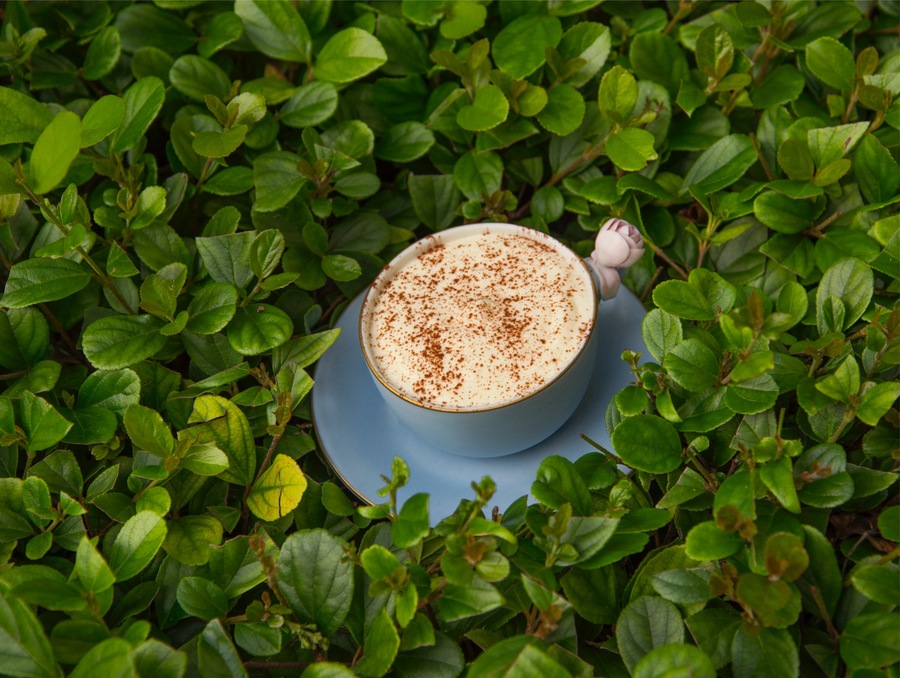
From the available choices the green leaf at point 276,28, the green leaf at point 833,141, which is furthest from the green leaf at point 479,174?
the green leaf at point 833,141

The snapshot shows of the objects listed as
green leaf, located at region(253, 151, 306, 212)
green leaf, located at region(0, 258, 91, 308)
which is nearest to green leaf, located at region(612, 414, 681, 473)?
green leaf, located at region(253, 151, 306, 212)

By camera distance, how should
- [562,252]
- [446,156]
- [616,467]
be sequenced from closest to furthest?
[616,467] < [562,252] < [446,156]

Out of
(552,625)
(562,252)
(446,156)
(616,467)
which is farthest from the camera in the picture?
(446,156)

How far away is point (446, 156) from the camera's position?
3.42 ft

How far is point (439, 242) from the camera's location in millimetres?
929

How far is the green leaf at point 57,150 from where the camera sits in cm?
74

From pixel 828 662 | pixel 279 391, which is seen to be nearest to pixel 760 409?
pixel 828 662

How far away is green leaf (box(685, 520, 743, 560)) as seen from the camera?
63 cm

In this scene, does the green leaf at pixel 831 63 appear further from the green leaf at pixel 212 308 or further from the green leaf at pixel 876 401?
the green leaf at pixel 212 308

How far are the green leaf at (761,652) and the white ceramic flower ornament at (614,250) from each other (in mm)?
385

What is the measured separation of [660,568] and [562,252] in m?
0.35

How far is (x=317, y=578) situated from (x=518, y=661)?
0.63ft

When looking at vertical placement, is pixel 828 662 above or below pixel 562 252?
below

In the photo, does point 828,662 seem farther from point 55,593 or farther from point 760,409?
point 55,593
